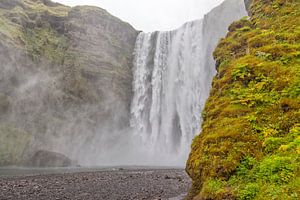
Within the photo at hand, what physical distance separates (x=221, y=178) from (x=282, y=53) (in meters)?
6.79

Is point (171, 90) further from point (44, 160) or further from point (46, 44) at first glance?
point (44, 160)

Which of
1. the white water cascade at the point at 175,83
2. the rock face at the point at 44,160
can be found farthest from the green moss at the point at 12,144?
the white water cascade at the point at 175,83

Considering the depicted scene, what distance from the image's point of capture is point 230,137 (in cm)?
1155

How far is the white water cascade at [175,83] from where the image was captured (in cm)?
6781

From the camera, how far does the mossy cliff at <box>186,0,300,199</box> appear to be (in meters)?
9.37

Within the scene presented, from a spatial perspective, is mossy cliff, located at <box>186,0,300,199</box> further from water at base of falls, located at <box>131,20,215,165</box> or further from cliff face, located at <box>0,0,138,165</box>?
water at base of falls, located at <box>131,20,215,165</box>

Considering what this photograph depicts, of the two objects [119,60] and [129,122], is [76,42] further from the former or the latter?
[129,122]

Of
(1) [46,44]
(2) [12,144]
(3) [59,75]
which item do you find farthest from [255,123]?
(1) [46,44]

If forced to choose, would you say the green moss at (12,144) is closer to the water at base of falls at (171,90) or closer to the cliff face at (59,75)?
the cliff face at (59,75)

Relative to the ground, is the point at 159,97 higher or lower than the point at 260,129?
higher

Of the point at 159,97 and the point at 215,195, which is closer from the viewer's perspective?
the point at 215,195

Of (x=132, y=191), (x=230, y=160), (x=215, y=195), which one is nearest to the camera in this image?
(x=215, y=195)

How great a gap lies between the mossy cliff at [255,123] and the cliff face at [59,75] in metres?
42.2

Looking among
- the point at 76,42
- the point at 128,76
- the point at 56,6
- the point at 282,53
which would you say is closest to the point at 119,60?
the point at 128,76
